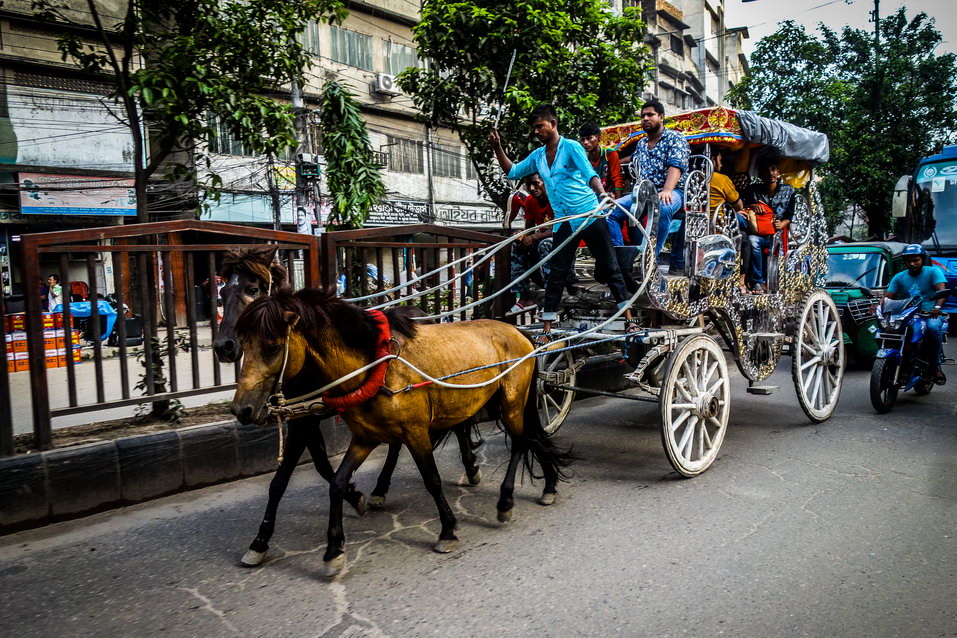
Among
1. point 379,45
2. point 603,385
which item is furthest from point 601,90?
point 379,45

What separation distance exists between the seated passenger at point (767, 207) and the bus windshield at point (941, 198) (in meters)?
7.91

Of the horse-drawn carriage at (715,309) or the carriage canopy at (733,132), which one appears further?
the carriage canopy at (733,132)

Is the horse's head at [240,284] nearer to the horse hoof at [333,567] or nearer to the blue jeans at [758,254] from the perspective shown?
the horse hoof at [333,567]

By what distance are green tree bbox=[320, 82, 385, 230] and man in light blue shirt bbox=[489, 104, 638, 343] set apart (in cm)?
458

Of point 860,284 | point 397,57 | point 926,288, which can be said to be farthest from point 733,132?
point 397,57

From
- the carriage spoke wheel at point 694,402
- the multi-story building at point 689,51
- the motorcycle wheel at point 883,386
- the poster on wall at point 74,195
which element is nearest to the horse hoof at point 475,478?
the carriage spoke wheel at point 694,402

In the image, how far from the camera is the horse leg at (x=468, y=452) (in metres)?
4.38

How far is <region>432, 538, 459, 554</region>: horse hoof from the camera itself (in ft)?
11.5

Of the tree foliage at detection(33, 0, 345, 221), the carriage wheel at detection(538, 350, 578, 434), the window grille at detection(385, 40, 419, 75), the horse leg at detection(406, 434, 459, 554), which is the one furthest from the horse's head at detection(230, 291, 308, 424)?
the window grille at detection(385, 40, 419, 75)

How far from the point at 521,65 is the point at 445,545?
671 cm

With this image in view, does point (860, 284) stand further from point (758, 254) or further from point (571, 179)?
point (571, 179)

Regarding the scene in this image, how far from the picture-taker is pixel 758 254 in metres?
6.03

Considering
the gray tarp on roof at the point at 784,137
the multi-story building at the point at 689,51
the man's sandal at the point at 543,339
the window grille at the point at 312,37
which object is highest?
the multi-story building at the point at 689,51

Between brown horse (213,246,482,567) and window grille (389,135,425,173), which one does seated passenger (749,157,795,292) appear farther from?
window grille (389,135,425,173)
